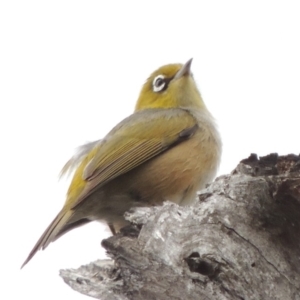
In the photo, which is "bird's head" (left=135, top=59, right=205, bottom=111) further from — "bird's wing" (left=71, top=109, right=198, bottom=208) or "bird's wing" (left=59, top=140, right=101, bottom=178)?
"bird's wing" (left=59, top=140, right=101, bottom=178)

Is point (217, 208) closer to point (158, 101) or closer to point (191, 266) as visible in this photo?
point (191, 266)

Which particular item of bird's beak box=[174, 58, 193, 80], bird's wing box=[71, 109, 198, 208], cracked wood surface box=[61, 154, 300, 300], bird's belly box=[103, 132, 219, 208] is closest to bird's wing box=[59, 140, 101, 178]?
bird's wing box=[71, 109, 198, 208]

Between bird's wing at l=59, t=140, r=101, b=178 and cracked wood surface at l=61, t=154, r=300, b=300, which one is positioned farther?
bird's wing at l=59, t=140, r=101, b=178

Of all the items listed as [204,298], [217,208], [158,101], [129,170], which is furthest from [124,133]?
[204,298]

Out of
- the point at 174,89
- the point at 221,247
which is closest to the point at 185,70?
the point at 174,89

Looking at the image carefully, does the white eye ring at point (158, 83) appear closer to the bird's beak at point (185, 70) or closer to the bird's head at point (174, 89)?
the bird's head at point (174, 89)
